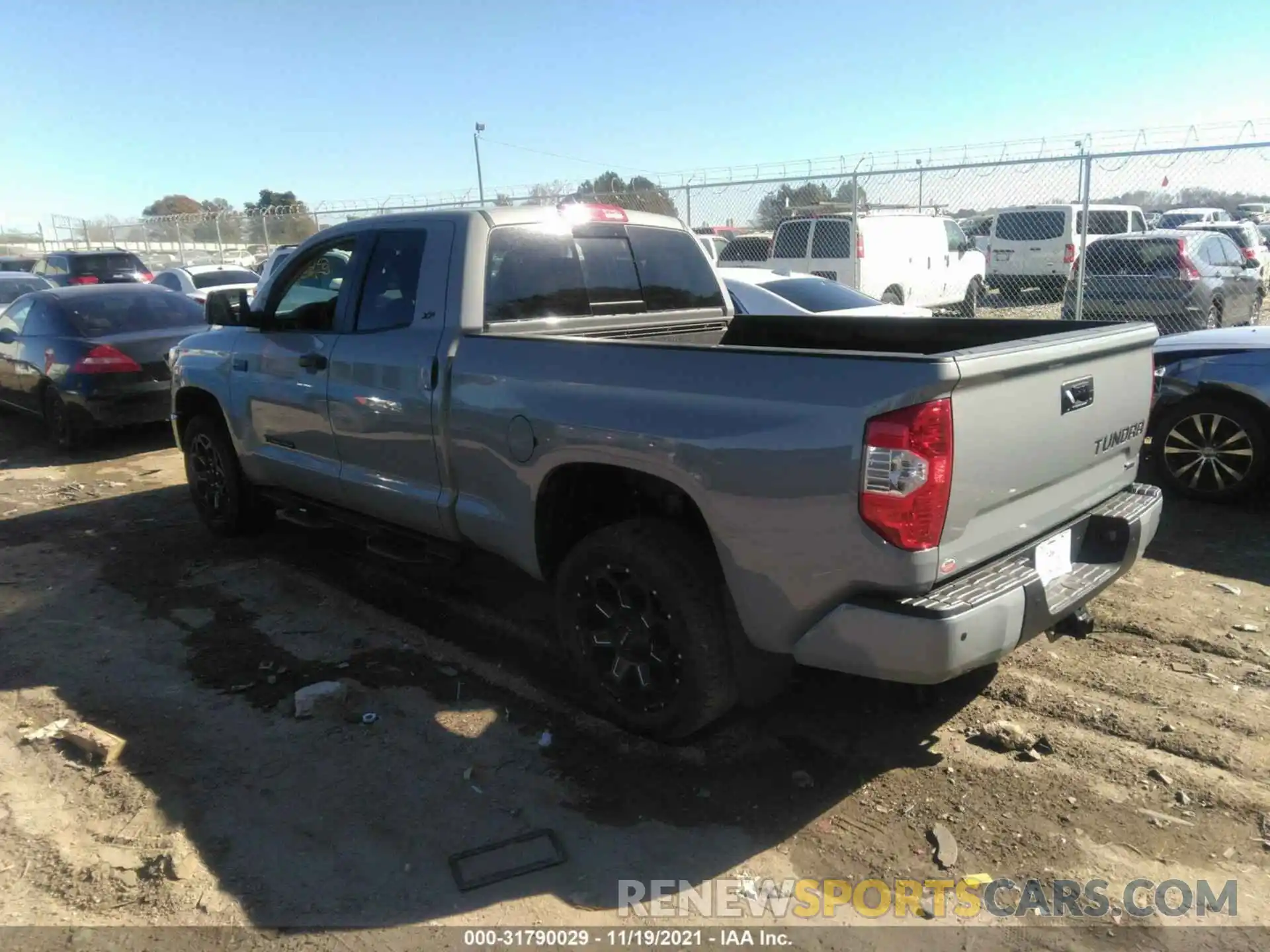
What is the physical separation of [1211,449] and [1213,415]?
0.74 ft

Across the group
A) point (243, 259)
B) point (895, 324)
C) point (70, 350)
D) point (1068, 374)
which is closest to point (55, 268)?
point (243, 259)

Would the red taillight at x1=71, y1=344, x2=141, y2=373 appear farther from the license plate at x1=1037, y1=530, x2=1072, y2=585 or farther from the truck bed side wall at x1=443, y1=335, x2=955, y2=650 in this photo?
the license plate at x1=1037, y1=530, x2=1072, y2=585

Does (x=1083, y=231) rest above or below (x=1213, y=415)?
above

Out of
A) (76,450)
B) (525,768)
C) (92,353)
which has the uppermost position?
(92,353)

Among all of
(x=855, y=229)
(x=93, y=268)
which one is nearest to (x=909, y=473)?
(x=855, y=229)

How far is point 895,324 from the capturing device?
463cm

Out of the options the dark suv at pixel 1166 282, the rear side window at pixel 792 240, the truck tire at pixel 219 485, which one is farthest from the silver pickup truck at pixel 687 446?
the rear side window at pixel 792 240

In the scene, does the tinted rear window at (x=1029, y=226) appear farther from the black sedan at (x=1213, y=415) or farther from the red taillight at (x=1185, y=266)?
the black sedan at (x=1213, y=415)

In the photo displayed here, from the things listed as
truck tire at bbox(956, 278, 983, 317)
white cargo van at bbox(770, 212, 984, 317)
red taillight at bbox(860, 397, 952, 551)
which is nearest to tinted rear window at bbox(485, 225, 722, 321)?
red taillight at bbox(860, 397, 952, 551)

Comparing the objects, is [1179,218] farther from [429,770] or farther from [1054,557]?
[429,770]

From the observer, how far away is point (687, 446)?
10.1 feet

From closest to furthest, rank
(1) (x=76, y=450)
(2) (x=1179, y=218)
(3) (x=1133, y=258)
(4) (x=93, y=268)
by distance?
(1) (x=76, y=450), (3) (x=1133, y=258), (4) (x=93, y=268), (2) (x=1179, y=218)

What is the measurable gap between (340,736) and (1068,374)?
3.08m

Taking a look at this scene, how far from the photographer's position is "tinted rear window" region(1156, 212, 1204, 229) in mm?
24812
